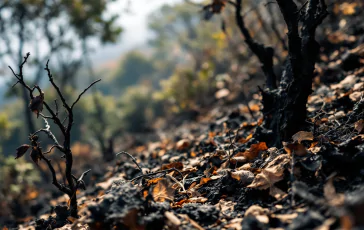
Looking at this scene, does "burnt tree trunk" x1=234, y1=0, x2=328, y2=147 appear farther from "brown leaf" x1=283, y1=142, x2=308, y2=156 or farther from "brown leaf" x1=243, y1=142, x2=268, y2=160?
"brown leaf" x1=283, y1=142, x2=308, y2=156

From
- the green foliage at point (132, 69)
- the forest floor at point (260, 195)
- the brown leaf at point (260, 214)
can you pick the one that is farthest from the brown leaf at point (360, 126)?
the green foliage at point (132, 69)

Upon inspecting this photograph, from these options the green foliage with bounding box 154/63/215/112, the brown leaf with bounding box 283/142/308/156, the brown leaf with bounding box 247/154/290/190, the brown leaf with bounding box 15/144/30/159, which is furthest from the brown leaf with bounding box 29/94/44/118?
the green foliage with bounding box 154/63/215/112

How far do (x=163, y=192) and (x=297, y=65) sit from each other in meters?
1.15

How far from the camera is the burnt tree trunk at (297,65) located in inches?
84.1

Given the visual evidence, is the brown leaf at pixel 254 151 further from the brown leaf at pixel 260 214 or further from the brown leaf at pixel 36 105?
the brown leaf at pixel 36 105

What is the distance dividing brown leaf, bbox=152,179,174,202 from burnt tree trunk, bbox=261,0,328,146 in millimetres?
860

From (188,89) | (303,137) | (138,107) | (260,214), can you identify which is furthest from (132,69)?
(260,214)

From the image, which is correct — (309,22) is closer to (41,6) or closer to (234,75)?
(234,75)

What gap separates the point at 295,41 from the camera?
6.95ft

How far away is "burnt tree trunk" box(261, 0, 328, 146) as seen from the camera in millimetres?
2137

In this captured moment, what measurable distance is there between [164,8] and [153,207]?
4345 centimetres

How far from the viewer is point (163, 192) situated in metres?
1.84

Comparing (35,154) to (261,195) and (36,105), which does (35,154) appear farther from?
(261,195)

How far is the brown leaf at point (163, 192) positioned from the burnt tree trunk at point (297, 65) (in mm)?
860
